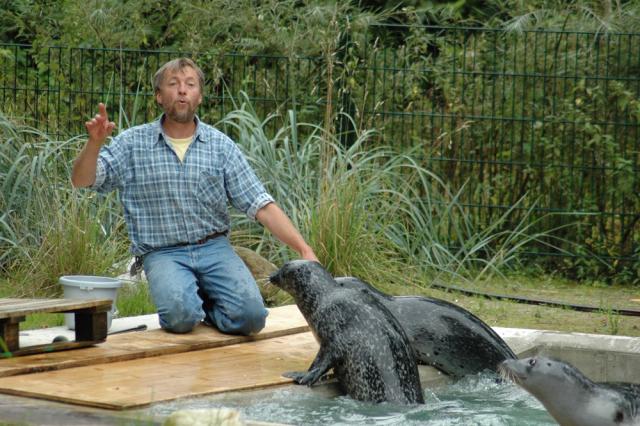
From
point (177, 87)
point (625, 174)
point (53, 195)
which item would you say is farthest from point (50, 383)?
point (625, 174)

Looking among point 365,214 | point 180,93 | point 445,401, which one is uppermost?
point 180,93

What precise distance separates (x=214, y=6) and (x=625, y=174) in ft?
15.2

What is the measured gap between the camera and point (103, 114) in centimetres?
595

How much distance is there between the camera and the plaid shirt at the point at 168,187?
21.6ft

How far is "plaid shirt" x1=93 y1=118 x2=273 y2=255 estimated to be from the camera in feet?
21.6

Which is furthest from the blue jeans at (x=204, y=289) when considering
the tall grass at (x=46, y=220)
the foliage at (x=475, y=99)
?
the foliage at (x=475, y=99)

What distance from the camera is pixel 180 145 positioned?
22.0 ft

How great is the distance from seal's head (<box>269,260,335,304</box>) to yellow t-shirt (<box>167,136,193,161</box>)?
1.08 metres

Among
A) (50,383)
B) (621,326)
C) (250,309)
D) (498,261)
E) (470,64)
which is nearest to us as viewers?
(50,383)

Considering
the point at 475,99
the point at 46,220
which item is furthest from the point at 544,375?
the point at 475,99

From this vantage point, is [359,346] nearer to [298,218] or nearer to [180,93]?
[180,93]

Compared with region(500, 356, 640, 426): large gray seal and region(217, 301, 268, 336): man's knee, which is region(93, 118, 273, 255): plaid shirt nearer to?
region(217, 301, 268, 336): man's knee

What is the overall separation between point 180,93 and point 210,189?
1.82ft

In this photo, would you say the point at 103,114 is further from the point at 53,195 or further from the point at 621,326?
the point at 621,326
